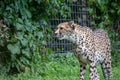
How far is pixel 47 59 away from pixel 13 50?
47.6 inches

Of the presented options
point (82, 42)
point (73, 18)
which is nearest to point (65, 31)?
point (82, 42)

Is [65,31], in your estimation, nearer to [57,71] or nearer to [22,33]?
[22,33]

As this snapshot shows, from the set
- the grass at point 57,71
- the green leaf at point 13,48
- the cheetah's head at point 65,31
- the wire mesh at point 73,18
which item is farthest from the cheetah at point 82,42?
the wire mesh at point 73,18

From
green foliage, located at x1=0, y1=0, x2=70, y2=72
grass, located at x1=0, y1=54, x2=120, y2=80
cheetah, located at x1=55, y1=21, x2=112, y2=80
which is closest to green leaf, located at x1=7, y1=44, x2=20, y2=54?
green foliage, located at x1=0, y1=0, x2=70, y2=72

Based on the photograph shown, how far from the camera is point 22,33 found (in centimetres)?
771

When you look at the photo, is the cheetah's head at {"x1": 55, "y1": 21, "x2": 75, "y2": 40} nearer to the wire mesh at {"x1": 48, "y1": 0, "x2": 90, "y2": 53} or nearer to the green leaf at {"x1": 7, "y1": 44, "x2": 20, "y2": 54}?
the green leaf at {"x1": 7, "y1": 44, "x2": 20, "y2": 54}

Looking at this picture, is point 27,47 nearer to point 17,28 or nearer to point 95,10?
point 17,28

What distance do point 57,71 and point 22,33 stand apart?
1.22 meters

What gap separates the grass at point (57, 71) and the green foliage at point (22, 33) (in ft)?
0.65

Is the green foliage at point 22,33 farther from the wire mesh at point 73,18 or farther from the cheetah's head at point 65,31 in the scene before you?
the wire mesh at point 73,18

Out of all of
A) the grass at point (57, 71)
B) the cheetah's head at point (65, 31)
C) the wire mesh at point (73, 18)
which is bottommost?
the grass at point (57, 71)

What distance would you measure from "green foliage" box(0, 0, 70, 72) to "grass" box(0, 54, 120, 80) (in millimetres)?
199

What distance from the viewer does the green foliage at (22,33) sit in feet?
24.9

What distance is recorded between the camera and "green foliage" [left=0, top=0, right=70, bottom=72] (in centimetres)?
758
